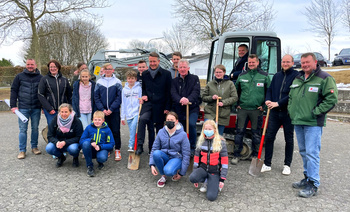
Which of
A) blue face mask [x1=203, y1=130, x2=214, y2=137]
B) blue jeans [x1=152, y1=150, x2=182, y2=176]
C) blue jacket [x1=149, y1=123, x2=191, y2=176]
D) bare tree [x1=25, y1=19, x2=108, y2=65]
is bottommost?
blue jeans [x1=152, y1=150, x2=182, y2=176]

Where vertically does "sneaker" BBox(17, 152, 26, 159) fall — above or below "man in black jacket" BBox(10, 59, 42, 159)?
below

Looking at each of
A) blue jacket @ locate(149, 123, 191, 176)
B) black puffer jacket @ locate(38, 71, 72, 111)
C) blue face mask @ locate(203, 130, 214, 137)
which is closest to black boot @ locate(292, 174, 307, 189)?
blue face mask @ locate(203, 130, 214, 137)

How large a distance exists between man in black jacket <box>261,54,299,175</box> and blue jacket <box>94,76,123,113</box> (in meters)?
2.85

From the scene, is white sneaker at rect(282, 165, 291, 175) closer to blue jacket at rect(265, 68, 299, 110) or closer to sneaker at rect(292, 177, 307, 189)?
sneaker at rect(292, 177, 307, 189)

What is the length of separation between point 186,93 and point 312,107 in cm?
210

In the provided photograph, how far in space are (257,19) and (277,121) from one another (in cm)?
1685

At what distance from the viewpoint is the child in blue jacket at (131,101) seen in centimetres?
515

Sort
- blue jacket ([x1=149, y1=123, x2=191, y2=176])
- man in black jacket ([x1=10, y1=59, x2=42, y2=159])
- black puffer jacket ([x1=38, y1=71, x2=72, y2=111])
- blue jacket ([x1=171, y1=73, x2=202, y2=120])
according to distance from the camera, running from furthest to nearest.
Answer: man in black jacket ([x1=10, y1=59, x2=42, y2=159]), black puffer jacket ([x1=38, y1=71, x2=72, y2=111]), blue jacket ([x1=171, y1=73, x2=202, y2=120]), blue jacket ([x1=149, y1=123, x2=191, y2=176])

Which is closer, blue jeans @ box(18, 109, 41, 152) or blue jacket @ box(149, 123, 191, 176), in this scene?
blue jacket @ box(149, 123, 191, 176)

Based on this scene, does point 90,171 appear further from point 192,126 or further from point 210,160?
point 210,160

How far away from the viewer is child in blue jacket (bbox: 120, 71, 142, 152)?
5.15m

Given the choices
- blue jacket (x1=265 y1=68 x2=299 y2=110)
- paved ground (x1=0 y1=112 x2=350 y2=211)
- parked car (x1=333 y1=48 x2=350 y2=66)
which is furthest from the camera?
parked car (x1=333 y1=48 x2=350 y2=66)

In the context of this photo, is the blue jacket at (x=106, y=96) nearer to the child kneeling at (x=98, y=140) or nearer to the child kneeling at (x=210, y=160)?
the child kneeling at (x=98, y=140)

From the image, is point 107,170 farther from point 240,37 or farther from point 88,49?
point 88,49
